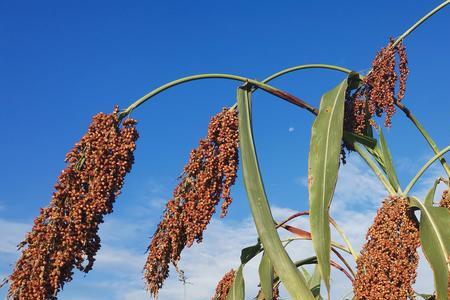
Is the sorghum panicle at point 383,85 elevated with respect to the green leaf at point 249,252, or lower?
elevated

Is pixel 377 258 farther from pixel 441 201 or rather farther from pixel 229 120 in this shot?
pixel 441 201

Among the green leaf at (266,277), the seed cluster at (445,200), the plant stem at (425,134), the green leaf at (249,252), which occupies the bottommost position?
the green leaf at (266,277)

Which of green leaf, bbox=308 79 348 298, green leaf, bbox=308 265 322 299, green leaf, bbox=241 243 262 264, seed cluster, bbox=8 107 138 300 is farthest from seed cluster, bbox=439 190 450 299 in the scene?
seed cluster, bbox=8 107 138 300

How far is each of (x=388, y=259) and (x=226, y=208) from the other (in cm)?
80

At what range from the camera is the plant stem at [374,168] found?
3.62 m

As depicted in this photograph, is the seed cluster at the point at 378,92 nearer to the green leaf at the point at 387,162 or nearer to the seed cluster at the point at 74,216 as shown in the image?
the green leaf at the point at 387,162

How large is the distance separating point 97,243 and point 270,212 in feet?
2.59

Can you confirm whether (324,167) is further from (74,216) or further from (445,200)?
(445,200)

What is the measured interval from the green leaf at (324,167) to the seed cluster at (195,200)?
1.33 ft

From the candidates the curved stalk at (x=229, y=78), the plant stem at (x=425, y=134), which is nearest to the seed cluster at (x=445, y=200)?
the plant stem at (x=425, y=134)

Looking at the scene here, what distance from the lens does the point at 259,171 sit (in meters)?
3.09

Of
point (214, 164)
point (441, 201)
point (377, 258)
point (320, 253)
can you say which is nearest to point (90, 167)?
point (214, 164)

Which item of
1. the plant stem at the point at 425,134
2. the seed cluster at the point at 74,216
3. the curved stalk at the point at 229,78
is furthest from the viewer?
the plant stem at the point at 425,134

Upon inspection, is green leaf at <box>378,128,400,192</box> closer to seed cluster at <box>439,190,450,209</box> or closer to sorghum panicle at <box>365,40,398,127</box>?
sorghum panicle at <box>365,40,398,127</box>
